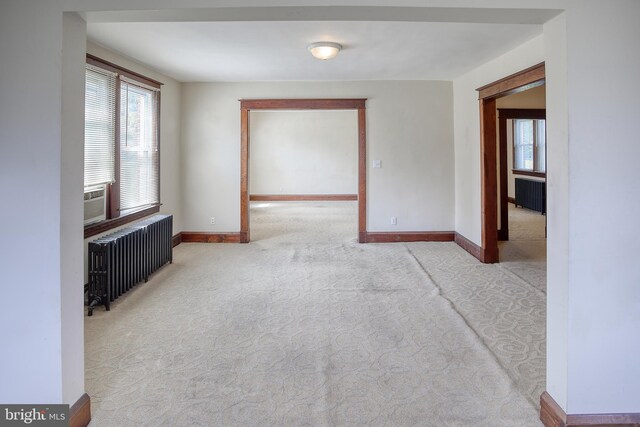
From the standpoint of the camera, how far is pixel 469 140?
5.82m


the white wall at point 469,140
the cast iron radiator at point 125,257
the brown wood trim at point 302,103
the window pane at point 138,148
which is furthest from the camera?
the brown wood trim at point 302,103

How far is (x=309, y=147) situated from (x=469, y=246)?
7.59 metres

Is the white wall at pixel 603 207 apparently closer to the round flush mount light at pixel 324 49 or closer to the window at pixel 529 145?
the round flush mount light at pixel 324 49

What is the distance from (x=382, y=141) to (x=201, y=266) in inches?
131

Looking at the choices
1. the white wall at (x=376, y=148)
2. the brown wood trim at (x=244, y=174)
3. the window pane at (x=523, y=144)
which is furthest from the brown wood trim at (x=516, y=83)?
the window pane at (x=523, y=144)

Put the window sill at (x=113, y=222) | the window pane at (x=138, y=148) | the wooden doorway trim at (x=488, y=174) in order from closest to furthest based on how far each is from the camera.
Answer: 1. the window sill at (x=113, y=222)
2. the window pane at (x=138, y=148)
3. the wooden doorway trim at (x=488, y=174)

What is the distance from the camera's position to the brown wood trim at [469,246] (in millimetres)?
5389

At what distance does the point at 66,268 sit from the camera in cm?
190

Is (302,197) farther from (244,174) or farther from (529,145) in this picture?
(529,145)

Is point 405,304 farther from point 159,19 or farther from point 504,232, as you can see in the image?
point 504,232

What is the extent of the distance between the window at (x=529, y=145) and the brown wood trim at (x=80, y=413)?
10861 millimetres

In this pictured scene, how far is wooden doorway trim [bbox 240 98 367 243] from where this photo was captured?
6.41 m

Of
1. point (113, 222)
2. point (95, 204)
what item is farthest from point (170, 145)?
point (95, 204)

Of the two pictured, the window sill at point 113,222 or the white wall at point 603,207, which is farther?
the window sill at point 113,222
